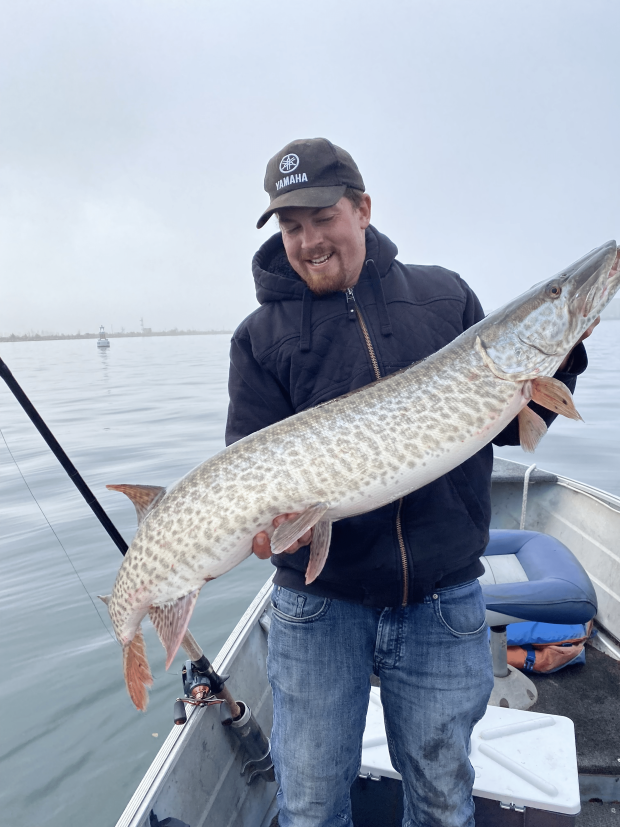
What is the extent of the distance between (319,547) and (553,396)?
932 millimetres

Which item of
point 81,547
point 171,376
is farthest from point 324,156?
point 171,376

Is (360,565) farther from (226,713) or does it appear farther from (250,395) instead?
(226,713)

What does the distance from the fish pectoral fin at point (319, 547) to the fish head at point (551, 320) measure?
2.62ft

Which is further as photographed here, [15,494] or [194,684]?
[15,494]

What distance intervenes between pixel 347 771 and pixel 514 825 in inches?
27.9

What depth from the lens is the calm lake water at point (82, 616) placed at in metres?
3.61

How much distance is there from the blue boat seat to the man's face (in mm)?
1861

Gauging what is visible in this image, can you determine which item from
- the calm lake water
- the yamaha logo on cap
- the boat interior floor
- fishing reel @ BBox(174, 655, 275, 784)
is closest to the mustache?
the yamaha logo on cap

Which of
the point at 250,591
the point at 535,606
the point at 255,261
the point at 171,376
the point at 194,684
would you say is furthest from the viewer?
the point at 171,376

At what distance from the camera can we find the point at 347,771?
180 cm

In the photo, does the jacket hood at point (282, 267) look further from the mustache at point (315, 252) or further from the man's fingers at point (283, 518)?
the man's fingers at point (283, 518)

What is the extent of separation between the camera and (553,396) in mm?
1788

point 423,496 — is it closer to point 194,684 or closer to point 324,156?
point 324,156

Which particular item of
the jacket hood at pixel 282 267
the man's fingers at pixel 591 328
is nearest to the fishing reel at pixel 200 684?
the jacket hood at pixel 282 267
